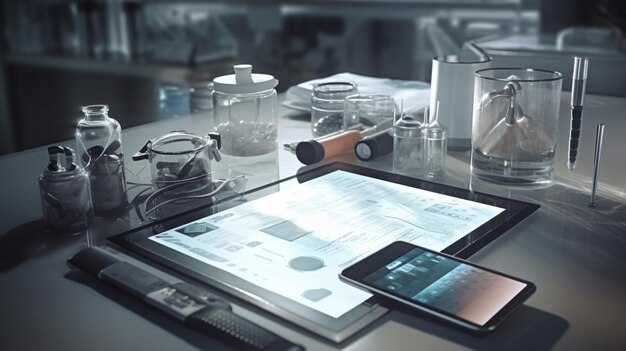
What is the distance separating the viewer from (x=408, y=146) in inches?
43.7

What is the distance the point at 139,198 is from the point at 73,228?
137mm

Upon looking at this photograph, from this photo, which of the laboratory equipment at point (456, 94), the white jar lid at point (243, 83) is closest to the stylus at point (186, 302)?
the white jar lid at point (243, 83)

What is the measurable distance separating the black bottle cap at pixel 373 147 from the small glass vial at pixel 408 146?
5cm

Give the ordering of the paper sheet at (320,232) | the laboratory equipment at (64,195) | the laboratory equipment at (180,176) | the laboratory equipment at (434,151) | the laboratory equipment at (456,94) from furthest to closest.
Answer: the laboratory equipment at (456,94) → the laboratory equipment at (434,151) → the laboratory equipment at (180,176) → the laboratory equipment at (64,195) → the paper sheet at (320,232)

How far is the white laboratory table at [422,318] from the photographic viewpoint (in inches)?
25.0

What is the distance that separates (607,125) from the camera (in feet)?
4.58

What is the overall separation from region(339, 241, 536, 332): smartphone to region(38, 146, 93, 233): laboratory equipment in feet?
1.14

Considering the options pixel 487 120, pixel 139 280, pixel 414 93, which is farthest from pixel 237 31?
pixel 139 280

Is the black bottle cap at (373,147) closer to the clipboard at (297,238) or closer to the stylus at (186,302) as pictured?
the clipboard at (297,238)

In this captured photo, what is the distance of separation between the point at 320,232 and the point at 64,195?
312 millimetres

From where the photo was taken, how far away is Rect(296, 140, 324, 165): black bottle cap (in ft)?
3.75

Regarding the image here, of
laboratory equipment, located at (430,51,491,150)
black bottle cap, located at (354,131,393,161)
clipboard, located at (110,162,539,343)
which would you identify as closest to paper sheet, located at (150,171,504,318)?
clipboard, located at (110,162,539,343)

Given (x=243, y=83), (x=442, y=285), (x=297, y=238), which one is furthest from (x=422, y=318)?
(x=243, y=83)

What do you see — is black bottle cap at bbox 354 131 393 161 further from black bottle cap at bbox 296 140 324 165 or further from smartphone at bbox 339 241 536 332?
smartphone at bbox 339 241 536 332
